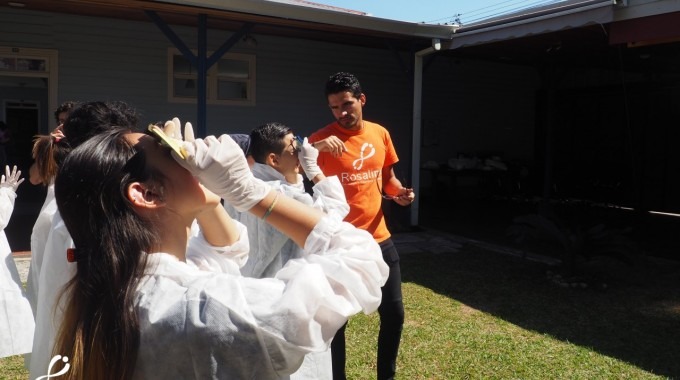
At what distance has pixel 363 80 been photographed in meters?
12.8

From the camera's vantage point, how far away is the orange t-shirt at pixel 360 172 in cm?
328

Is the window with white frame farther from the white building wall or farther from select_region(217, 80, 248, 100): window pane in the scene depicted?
the white building wall

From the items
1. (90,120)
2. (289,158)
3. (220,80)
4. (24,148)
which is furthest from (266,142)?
(24,148)

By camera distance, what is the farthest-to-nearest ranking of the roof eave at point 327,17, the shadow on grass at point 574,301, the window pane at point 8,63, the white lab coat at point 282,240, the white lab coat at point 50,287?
the window pane at point 8,63
the roof eave at point 327,17
the shadow on grass at point 574,301
the white lab coat at point 282,240
the white lab coat at point 50,287

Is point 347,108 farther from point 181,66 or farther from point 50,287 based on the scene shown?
point 181,66

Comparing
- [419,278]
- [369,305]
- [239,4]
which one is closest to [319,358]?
[369,305]

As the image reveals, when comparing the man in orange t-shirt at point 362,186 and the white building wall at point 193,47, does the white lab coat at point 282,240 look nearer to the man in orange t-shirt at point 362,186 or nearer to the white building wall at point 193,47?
the man in orange t-shirt at point 362,186

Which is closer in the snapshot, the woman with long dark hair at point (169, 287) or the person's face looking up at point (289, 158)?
the woman with long dark hair at point (169, 287)

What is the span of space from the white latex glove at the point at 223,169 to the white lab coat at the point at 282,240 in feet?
2.99

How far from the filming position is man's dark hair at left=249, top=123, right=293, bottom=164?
266 cm

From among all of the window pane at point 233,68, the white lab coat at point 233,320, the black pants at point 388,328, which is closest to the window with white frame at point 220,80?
the window pane at point 233,68

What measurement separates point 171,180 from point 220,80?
34.4 ft

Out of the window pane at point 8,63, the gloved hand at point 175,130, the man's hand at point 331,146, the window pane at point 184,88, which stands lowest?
the gloved hand at point 175,130

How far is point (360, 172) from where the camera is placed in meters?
3.33
